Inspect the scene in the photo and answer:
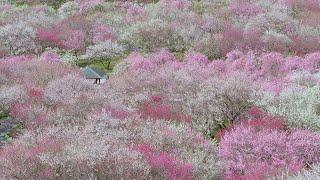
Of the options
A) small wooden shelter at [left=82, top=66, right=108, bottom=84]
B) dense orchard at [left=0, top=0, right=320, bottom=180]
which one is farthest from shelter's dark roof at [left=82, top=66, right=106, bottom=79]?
dense orchard at [left=0, top=0, right=320, bottom=180]

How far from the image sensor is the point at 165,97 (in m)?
15.6

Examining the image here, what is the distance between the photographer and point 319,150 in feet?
36.0

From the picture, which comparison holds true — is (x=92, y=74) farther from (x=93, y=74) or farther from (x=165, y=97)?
(x=165, y=97)

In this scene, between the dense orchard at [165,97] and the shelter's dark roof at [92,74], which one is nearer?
the dense orchard at [165,97]

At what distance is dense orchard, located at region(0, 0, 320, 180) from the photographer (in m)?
9.41

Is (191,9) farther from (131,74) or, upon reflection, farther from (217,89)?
(217,89)

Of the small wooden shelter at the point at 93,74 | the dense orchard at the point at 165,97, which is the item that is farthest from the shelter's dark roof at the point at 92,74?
the dense orchard at the point at 165,97

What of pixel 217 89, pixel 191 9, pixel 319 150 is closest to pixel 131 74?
pixel 217 89

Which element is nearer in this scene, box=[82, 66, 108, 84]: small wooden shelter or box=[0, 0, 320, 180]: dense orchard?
box=[0, 0, 320, 180]: dense orchard

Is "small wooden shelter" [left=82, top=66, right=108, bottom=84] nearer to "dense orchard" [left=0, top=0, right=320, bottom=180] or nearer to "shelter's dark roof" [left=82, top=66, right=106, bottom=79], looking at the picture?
"shelter's dark roof" [left=82, top=66, right=106, bottom=79]

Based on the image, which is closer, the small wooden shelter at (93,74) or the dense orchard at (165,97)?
the dense orchard at (165,97)

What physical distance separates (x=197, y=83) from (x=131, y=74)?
2.60m

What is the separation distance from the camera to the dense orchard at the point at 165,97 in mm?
9406

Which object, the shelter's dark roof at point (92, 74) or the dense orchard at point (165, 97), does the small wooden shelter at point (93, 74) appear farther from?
the dense orchard at point (165, 97)
